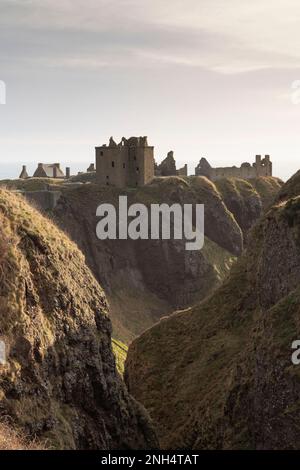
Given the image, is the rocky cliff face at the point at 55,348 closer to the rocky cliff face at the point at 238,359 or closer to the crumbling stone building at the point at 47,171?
the rocky cliff face at the point at 238,359

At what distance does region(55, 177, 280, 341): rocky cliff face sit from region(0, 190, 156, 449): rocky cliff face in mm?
53455

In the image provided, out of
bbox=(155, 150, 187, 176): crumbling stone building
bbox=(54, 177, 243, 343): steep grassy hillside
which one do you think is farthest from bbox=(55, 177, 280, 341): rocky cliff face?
bbox=(155, 150, 187, 176): crumbling stone building

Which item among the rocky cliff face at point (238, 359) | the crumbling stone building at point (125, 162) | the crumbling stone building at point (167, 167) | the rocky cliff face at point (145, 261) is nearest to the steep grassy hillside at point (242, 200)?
the crumbling stone building at point (167, 167)

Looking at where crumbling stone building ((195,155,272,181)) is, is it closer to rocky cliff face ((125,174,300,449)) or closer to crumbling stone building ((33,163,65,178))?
crumbling stone building ((33,163,65,178))

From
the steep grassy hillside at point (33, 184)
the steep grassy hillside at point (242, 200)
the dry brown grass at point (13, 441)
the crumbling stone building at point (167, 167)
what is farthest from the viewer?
the steep grassy hillside at point (242, 200)

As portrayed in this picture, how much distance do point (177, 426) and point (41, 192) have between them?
58845mm

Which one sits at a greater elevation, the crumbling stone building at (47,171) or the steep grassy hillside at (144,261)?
the crumbling stone building at (47,171)

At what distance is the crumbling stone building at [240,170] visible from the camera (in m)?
137

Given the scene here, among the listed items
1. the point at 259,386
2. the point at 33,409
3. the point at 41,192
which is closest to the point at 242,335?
the point at 259,386

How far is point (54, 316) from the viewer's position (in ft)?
91.7

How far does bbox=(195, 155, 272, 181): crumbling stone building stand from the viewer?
449ft

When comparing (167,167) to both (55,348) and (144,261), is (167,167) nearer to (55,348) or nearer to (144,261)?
(144,261)

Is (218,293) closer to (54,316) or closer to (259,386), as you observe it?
(259,386)

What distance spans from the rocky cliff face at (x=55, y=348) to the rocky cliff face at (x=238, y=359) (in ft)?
19.8
